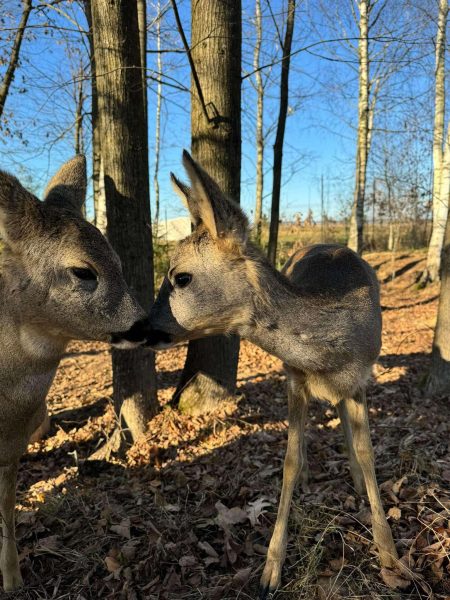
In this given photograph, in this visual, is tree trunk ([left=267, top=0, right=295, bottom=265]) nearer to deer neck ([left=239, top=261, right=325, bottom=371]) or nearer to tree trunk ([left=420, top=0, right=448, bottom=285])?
deer neck ([left=239, top=261, right=325, bottom=371])

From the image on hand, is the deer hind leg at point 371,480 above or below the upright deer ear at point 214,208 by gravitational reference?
below

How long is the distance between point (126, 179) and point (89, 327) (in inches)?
105

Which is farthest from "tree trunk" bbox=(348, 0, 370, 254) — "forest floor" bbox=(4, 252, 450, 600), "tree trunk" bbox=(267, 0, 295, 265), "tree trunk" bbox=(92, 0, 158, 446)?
"tree trunk" bbox=(92, 0, 158, 446)

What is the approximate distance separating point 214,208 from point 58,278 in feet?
3.57

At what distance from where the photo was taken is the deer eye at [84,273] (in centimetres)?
277

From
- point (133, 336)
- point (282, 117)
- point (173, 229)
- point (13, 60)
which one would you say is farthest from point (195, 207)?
point (173, 229)

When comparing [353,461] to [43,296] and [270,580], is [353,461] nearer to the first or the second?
[270,580]

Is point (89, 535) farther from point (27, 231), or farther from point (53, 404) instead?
point (53, 404)

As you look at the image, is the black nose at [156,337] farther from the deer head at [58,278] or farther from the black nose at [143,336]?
the deer head at [58,278]

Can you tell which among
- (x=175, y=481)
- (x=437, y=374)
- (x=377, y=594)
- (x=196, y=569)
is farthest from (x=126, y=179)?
(x=437, y=374)

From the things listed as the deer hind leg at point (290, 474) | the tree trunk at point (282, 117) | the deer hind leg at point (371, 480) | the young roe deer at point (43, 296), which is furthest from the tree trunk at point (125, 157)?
the tree trunk at point (282, 117)

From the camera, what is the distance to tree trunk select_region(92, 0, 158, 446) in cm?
482

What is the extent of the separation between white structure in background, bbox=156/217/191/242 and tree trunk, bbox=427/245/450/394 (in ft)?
20.9

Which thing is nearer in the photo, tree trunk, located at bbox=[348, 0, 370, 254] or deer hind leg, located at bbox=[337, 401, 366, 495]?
deer hind leg, located at bbox=[337, 401, 366, 495]
